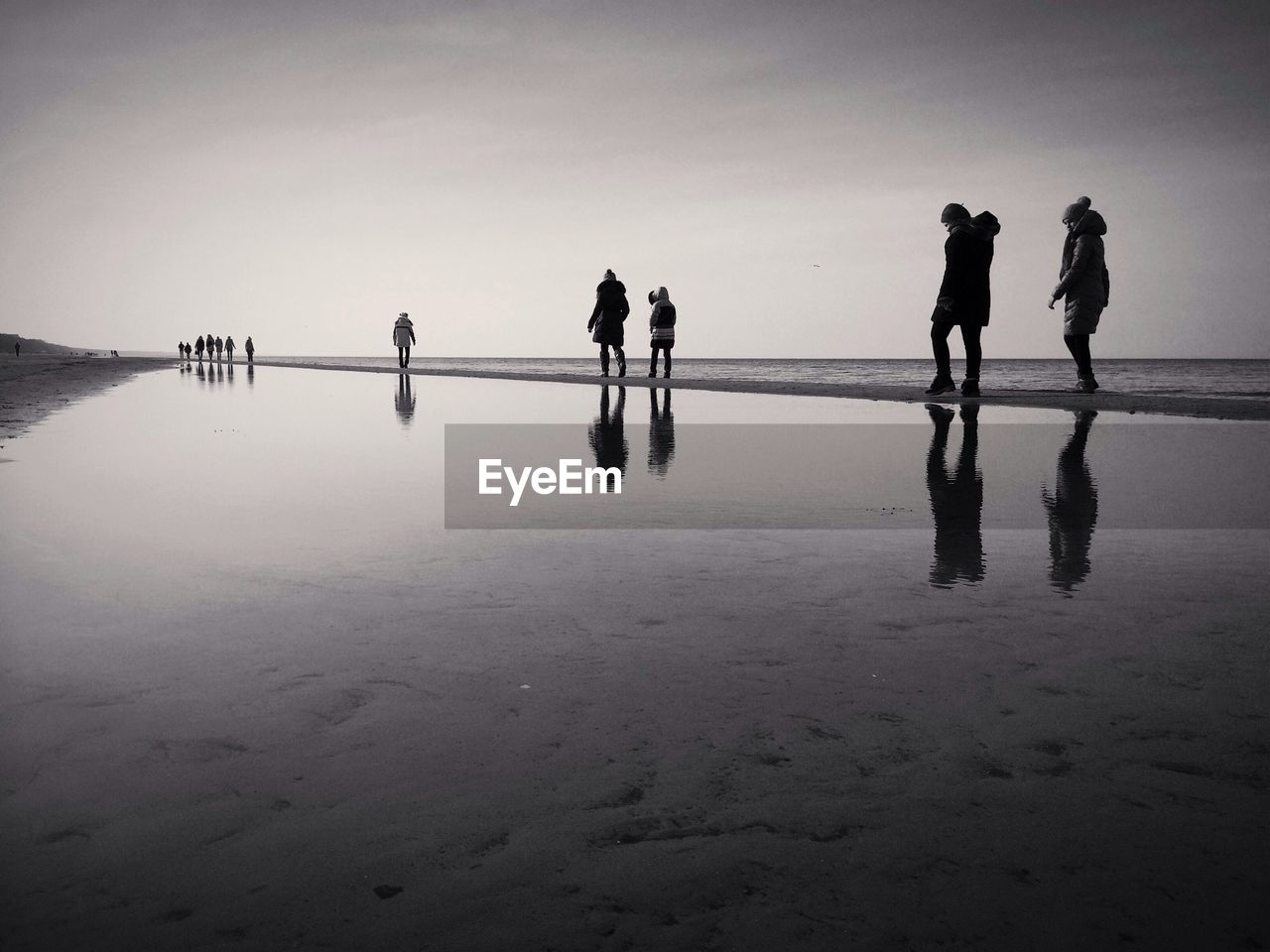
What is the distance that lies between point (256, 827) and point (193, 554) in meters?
2.21

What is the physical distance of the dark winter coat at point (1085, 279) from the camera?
Answer: 11586 mm

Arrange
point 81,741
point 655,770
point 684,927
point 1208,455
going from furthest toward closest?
point 1208,455
point 81,741
point 655,770
point 684,927

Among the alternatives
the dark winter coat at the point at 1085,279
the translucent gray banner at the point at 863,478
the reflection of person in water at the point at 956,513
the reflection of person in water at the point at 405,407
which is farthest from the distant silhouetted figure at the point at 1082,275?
the reflection of person in water at the point at 405,407

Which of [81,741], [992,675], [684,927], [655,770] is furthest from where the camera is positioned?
[992,675]

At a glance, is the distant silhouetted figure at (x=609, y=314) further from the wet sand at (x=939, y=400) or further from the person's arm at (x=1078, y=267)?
the person's arm at (x=1078, y=267)

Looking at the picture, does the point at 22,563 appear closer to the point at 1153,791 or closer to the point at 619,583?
the point at 619,583

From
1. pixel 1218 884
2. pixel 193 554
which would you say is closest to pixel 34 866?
pixel 1218 884

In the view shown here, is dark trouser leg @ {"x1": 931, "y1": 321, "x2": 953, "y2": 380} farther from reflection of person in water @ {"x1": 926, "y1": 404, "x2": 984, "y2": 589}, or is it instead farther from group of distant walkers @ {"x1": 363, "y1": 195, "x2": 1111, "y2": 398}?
reflection of person in water @ {"x1": 926, "y1": 404, "x2": 984, "y2": 589}

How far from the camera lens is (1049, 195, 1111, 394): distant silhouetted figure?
11.6m

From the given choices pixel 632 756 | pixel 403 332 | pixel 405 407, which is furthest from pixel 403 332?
pixel 632 756

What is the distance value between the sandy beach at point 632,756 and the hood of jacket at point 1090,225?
9930mm

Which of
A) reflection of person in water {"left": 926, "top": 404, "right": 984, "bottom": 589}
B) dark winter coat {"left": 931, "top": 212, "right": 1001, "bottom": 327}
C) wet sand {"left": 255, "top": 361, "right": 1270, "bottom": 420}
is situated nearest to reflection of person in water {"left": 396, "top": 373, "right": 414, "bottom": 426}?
wet sand {"left": 255, "top": 361, "right": 1270, "bottom": 420}

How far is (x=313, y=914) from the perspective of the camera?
1.26m

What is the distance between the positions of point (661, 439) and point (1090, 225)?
24.9 feet
